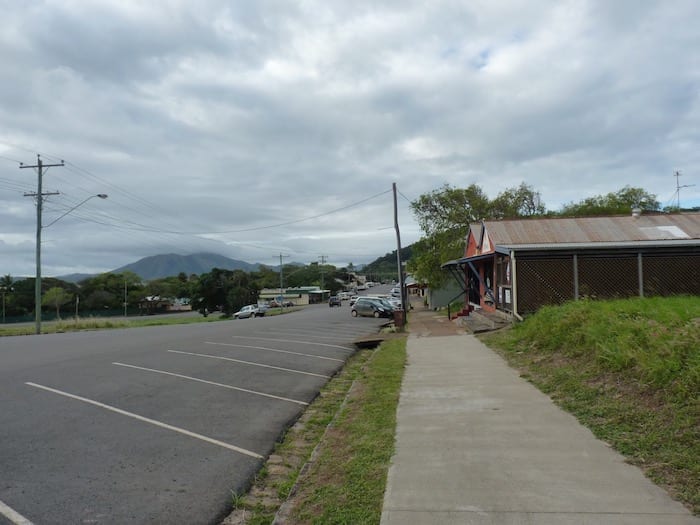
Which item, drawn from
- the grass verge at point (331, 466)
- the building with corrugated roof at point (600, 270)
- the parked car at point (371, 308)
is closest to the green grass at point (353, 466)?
the grass verge at point (331, 466)

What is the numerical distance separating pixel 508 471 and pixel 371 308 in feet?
102

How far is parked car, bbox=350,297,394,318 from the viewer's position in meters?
35.2

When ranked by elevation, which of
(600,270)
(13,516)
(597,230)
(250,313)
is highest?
(597,230)

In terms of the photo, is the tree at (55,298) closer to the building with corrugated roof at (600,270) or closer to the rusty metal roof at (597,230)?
the rusty metal roof at (597,230)

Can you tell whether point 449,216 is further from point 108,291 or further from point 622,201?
point 108,291

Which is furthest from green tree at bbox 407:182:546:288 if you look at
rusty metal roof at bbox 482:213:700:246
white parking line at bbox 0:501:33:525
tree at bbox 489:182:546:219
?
white parking line at bbox 0:501:33:525

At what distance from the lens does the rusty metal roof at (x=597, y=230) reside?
58.8 feet

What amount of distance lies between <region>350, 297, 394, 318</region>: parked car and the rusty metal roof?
1506 centimetres

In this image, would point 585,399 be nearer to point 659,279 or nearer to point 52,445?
point 52,445

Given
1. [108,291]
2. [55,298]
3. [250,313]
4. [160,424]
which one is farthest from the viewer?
[108,291]

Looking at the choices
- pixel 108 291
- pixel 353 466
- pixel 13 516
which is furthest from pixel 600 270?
pixel 108 291

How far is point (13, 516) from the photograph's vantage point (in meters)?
4.38

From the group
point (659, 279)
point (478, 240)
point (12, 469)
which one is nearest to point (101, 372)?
point (12, 469)

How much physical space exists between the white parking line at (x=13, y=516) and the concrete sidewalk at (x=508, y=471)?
9.26 feet
